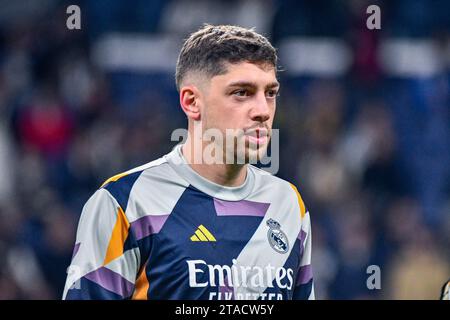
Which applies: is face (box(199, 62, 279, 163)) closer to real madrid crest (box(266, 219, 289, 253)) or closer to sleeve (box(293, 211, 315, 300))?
real madrid crest (box(266, 219, 289, 253))

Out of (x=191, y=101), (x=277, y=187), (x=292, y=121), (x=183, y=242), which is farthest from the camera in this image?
(x=292, y=121)

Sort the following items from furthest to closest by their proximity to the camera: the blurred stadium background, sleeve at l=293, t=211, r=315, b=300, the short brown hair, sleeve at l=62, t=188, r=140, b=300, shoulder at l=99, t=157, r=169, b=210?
the blurred stadium background → sleeve at l=293, t=211, r=315, b=300 → the short brown hair → shoulder at l=99, t=157, r=169, b=210 → sleeve at l=62, t=188, r=140, b=300

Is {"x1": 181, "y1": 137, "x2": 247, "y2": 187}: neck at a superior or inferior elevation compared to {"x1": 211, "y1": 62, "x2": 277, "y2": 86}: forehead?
inferior

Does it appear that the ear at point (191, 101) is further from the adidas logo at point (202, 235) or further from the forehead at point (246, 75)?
the adidas logo at point (202, 235)

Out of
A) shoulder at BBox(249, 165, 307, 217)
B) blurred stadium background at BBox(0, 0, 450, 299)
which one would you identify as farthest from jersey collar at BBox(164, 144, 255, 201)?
blurred stadium background at BBox(0, 0, 450, 299)

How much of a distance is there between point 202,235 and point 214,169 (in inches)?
11.9

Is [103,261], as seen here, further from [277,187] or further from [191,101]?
[277,187]

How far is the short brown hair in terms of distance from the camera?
12.7 ft

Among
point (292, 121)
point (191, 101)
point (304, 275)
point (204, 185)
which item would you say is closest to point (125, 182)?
point (204, 185)

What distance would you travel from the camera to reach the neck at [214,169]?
3963mm

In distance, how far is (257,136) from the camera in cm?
382

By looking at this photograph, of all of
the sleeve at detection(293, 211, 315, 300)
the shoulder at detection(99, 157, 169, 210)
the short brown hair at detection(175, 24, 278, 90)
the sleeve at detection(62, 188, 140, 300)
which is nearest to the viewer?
the sleeve at detection(62, 188, 140, 300)
